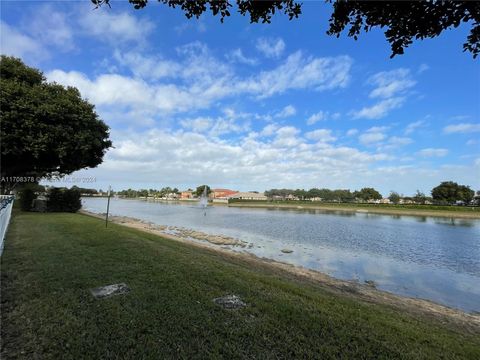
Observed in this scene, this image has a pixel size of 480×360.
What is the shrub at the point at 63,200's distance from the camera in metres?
23.5

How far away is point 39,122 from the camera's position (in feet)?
53.1

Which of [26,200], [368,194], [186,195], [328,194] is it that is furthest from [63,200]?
[186,195]

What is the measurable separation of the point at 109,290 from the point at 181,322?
1915mm

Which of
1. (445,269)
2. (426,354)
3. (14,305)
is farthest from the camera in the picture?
(445,269)

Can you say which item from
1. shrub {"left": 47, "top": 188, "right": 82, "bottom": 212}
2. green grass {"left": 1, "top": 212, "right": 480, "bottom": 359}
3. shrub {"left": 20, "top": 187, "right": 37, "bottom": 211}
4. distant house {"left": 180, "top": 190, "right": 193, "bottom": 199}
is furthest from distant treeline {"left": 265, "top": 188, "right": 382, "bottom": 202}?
green grass {"left": 1, "top": 212, "right": 480, "bottom": 359}

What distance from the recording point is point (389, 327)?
4531mm

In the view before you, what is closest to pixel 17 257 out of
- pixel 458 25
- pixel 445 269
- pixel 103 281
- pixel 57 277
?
pixel 57 277

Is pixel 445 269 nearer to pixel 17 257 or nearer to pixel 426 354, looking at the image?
pixel 426 354

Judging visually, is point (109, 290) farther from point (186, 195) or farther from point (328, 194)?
point (186, 195)

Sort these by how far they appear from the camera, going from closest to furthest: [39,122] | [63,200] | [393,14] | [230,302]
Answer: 1. [393,14]
2. [230,302]
3. [39,122]
4. [63,200]

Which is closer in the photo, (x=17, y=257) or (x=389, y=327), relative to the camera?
(x=389, y=327)

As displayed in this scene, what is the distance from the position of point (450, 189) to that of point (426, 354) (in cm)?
9535

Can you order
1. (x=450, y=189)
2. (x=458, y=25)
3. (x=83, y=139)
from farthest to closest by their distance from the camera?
1. (x=450, y=189)
2. (x=83, y=139)
3. (x=458, y=25)

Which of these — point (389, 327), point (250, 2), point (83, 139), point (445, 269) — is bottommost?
point (445, 269)
